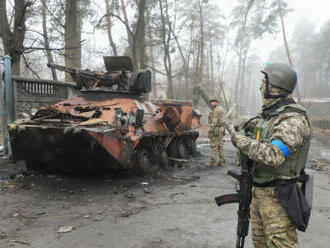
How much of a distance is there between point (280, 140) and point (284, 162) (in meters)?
0.21

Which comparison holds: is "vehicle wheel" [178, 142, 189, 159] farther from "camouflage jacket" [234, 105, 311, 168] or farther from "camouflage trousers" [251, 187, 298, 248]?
"camouflage jacket" [234, 105, 311, 168]

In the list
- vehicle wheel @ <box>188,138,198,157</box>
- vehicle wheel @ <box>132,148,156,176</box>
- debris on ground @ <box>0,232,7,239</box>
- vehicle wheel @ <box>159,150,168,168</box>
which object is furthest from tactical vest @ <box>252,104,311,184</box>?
vehicle wheel @ <box>188,138,198,157</box>

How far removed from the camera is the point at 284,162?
2.56 m

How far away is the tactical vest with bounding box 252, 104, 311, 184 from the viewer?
8.40 ft

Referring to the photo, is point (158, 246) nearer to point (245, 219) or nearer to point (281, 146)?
point (245, 219)

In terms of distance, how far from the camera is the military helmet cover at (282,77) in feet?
8.95

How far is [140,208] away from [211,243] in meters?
1.67

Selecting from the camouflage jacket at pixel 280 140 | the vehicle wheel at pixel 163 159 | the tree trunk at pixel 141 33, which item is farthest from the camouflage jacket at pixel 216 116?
the camouflage jacket at pixel 280 140

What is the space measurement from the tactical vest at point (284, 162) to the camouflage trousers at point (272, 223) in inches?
4.0

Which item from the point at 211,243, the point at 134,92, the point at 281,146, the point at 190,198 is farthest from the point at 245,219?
the point at 134,92

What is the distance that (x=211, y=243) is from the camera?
408 centimetres

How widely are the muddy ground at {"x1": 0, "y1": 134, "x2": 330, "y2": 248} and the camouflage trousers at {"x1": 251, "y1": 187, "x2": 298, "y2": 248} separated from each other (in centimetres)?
140

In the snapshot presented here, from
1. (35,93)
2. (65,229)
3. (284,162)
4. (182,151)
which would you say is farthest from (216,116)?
(284,162)

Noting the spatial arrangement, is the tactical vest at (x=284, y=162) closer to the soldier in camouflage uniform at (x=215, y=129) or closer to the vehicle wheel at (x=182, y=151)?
the soldier in camouflage uniform at (x=215, y=129)
